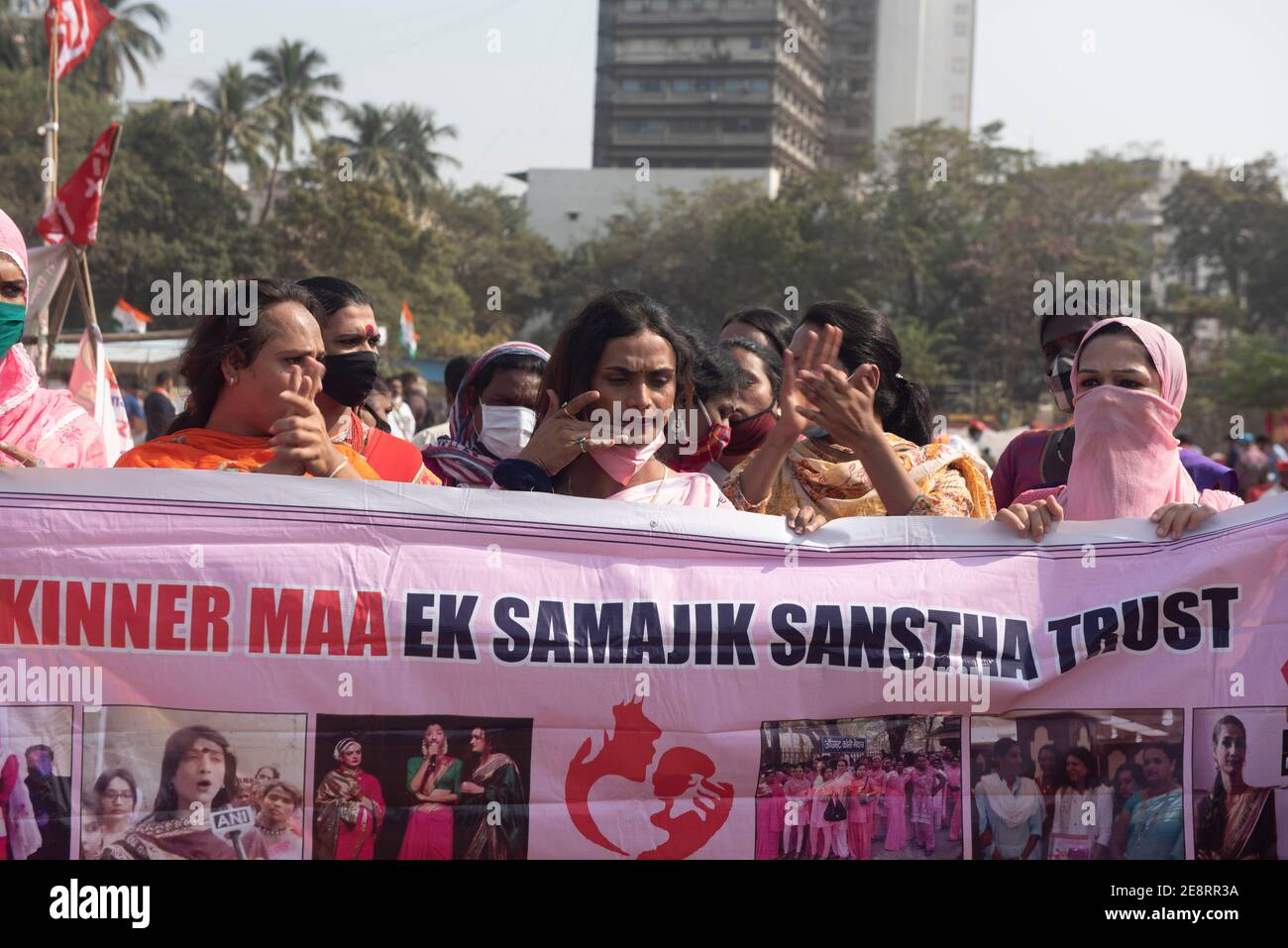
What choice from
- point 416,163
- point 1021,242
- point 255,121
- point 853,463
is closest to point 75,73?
point 255,121

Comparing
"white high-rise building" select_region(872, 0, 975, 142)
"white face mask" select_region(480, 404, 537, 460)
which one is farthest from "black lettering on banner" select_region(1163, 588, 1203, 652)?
"white high-rise building" select_region(872, 0, 975, 142)

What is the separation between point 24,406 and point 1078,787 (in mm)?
2303

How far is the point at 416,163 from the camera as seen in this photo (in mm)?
51656

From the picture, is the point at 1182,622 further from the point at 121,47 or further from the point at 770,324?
the point at 121,47

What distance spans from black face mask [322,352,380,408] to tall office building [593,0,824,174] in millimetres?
72774

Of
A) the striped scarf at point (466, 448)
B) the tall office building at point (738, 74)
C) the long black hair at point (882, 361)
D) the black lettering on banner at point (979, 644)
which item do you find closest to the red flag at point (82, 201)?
the striped scarf at point (466, 448)

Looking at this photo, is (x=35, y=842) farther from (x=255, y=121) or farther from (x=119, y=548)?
(x=255, y=121)

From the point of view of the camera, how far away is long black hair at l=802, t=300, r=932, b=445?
3.32 m

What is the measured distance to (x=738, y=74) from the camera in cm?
7538

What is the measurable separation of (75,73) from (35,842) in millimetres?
40990

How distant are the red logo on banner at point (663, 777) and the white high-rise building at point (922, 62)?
3024 inches

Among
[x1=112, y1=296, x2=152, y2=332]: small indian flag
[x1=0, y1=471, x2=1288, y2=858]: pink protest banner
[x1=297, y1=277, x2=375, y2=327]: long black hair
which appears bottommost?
[x1=0, y1=471, x2=1288, y2=858]: pink protest banner

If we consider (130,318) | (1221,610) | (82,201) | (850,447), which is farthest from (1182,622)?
(130,318)

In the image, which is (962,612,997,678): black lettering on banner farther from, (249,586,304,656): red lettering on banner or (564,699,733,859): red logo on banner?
(249,586,304,656): red lettering on banner
